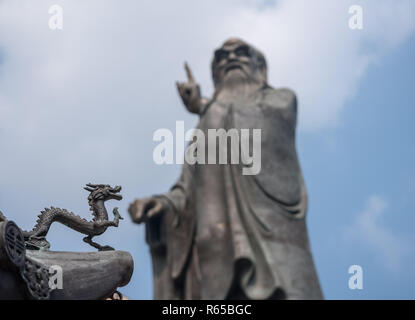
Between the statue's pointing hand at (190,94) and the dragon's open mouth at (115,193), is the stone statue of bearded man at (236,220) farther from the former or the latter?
the dragon's open mouth at (115,193)

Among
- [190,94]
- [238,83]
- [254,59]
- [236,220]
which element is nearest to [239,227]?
[236,220]

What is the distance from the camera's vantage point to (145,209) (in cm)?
936

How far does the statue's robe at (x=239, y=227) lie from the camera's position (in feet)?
30.0

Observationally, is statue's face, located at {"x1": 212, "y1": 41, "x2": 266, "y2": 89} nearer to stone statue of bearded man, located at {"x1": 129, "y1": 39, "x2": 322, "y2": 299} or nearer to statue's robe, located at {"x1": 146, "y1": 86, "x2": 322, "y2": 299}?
stone statue of bearded man, located at {"x1": 129, "y1": 39, "x2": 322, "y2": 299}

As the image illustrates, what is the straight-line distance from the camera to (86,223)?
1769 cm

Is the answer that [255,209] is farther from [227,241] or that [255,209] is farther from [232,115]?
[232,115]

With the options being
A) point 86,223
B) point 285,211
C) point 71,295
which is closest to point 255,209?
point 285,211

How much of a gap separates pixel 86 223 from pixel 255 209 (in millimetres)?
8694

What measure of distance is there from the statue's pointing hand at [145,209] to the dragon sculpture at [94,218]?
748cm

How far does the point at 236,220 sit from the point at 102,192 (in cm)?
888

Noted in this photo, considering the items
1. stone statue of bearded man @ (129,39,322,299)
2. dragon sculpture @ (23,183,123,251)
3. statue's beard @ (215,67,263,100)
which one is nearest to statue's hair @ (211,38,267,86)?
statue's beard @ (215,67,263,100)

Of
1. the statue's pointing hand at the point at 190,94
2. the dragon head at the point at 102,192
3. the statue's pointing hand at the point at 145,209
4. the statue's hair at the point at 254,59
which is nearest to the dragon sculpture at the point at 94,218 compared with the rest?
the dragon head at the point at 102,192

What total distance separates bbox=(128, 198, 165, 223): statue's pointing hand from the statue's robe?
0.50 ft

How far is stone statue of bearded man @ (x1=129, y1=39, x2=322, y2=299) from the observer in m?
9.16
